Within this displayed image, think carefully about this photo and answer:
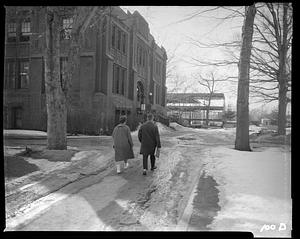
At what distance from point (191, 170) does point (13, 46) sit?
404 centimetres

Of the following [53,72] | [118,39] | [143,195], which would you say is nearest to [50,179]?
[143,195]

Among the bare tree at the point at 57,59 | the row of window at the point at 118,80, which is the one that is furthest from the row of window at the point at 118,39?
the bare tree at the point at 57,59

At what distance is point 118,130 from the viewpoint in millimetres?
5941

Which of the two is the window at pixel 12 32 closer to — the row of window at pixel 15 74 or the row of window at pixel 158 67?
the row of window at pixel 15 74

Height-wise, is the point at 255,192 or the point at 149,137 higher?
the point at 149,137

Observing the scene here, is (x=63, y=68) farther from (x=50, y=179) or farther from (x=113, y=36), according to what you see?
(x=50, y=179)

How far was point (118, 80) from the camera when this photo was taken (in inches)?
275

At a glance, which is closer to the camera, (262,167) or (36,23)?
(262,167)

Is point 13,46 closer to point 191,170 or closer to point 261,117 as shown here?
point 191,170

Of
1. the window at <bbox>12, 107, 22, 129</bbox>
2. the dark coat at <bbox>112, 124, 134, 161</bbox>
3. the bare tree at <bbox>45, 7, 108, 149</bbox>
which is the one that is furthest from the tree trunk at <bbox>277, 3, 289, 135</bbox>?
the window at <bbox>12, 107, 22, 129</bbox>

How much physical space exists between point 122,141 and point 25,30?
3318 mm

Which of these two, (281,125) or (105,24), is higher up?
(105,24)

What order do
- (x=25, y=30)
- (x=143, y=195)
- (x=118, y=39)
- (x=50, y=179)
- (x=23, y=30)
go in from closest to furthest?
1. (x=143, y=195)
2. (x=50, y=179)
3. (x=23, y=30)
4. (x=25, y=30)
5. (x=118, y=39)

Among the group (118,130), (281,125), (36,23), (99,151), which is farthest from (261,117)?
(36,23)
